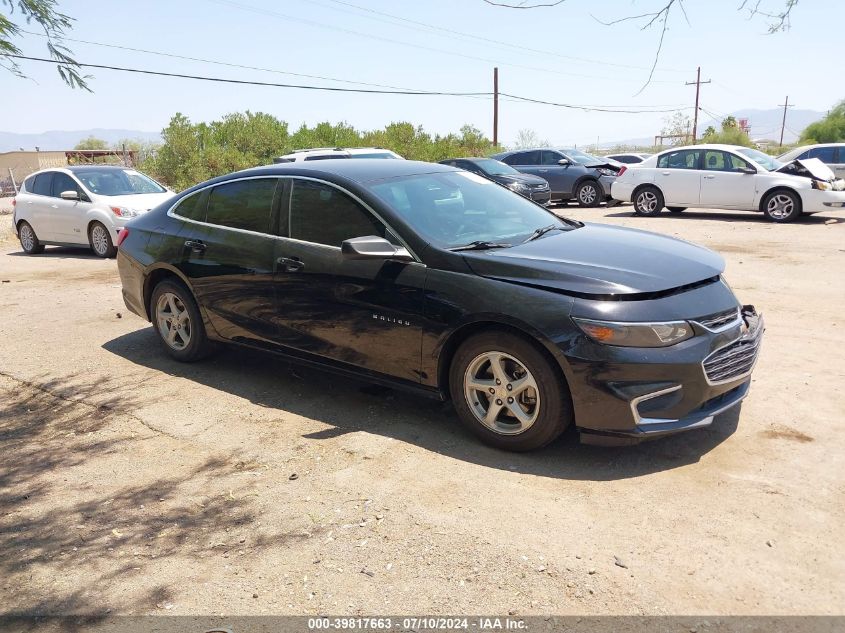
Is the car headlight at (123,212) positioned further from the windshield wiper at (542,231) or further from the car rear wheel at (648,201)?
the car rear wheel at (648,201)

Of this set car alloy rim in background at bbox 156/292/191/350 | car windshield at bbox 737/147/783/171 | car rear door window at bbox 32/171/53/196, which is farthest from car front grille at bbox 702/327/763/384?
car rear door window at bbox 32/171/53/196

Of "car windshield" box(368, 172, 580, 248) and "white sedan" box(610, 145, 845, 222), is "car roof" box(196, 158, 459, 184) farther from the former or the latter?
"white sedan" box(610, 145, 845, 222)

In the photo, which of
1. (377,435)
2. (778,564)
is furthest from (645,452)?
(377,435)

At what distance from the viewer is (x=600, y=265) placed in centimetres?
429

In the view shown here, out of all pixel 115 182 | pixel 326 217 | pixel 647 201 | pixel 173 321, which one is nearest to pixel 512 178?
pixel 647 201

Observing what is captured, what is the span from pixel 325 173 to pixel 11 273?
9.14 m

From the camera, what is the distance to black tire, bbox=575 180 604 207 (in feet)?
63.8

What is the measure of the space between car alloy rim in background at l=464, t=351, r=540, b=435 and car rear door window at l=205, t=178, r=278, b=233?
2.09 m

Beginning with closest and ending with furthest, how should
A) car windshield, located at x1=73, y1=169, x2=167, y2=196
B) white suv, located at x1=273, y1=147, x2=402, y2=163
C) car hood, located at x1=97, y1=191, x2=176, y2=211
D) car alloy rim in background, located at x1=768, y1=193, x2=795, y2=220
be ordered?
car hood, located at x1=97, y1=191, x2=176, y2=211
white suv, located at x1=273, y1=147, x2=402, y2=163
car windshield, located at x1=73, y1=169, x2=167, y2=196
car alloy rim in background, located at x1=768, y1=193, x2=795, y2=220

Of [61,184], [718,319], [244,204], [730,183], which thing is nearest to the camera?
[718,319]

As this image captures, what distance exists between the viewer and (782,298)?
7973 mm

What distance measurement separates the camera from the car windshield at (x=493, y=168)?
17.9m

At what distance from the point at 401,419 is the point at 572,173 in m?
15.8

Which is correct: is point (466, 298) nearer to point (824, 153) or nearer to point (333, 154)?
point (333, 154)
